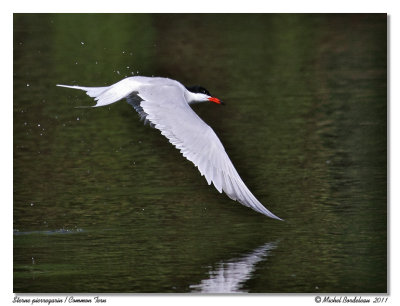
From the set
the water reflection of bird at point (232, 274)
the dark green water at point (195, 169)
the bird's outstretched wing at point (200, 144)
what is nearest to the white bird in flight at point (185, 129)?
the bird's outstretched wing at point (200, 144)

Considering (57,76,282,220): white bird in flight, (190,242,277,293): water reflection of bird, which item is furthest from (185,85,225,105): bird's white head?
(190,242,277,293): water reflection of bird

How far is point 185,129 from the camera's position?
6.35m

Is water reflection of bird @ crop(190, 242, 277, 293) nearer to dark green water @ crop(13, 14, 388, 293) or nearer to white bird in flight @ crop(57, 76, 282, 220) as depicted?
dark green water @ crop(13, 14, 388, 293)

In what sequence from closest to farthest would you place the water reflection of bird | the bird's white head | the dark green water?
1. the water reflection of bird
2. the dark green water
3. the bird's white head

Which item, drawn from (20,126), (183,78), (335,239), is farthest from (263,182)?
(183,78)

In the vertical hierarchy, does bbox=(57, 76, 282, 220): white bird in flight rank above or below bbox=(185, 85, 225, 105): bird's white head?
below

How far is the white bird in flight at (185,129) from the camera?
6.17 meters

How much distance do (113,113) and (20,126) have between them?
3.59 ft

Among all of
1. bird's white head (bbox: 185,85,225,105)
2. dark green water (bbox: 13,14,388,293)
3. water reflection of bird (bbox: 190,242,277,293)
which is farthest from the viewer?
bird's white head (bbox: 185,85,225,105)

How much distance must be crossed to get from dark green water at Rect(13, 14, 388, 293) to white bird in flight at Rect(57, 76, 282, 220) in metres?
0.44

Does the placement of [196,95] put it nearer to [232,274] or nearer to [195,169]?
[195,169]

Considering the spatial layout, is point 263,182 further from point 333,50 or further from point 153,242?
point 333,50

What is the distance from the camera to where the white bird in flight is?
6.17 metres

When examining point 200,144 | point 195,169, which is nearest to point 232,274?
point 200,144
